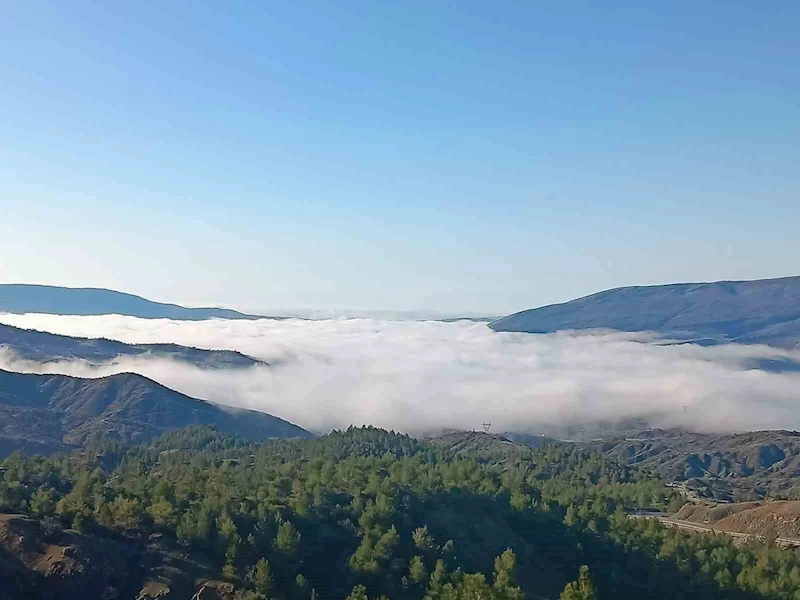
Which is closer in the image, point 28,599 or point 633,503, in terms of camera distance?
point 28,599

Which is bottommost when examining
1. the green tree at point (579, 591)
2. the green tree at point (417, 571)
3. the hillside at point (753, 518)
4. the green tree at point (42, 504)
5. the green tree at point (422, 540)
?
the hillside at point (753, 518)

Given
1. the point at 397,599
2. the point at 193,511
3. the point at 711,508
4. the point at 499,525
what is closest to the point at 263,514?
the point at 193,511

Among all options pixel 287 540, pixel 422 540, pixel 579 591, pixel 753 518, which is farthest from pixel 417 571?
pixel 753 518

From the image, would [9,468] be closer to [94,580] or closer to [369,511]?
[94,580]

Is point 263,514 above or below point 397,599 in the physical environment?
above

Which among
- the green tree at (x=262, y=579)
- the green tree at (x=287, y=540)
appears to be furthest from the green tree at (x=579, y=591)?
the green tree at (x=287, y=540)

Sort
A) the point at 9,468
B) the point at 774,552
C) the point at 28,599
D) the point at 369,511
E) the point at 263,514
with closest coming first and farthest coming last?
the point at 28,599, the point at 263,514, the point at 369,511, the point at 774,552, the point at 9,468

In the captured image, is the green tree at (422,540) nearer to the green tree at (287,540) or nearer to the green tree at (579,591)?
the green tree at (287,540)

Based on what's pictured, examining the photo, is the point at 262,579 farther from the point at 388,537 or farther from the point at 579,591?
the point at 579,591
